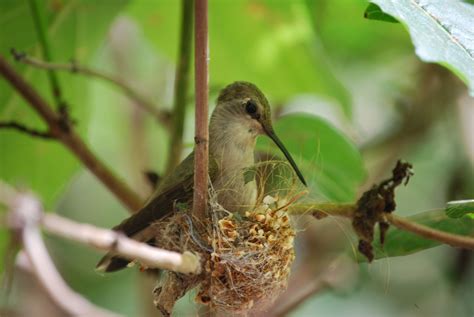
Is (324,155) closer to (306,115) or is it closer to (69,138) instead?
(306,115)

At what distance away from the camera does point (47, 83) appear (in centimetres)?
289

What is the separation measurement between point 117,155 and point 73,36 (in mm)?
1480

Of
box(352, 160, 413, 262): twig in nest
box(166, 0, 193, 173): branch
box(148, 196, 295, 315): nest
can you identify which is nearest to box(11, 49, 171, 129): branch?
box(166, 0, 193, 173): branch

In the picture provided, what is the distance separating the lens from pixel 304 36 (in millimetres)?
2969

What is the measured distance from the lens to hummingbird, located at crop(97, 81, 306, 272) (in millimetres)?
2275

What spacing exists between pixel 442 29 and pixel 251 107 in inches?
41.0

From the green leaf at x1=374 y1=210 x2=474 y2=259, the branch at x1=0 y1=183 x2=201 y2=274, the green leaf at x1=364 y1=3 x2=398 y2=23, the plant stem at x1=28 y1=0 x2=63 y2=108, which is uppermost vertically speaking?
the plant stem at x1=28 y1=0 x2=63 y2=108

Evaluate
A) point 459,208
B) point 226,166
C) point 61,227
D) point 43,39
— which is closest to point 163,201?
point 226,166

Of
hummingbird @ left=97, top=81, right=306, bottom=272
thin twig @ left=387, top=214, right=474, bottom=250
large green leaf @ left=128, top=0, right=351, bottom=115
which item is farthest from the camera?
large green leaf @ left=128, top=0, right=351, bottom=115

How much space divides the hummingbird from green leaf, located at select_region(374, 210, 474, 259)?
0.97 ft

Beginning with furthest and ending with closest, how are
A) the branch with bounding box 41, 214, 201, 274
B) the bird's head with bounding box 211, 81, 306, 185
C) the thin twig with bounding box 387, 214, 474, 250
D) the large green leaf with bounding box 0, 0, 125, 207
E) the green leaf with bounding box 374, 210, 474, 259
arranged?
1. the large green leaf with bounding box 0, 0, 125, 207
2. the bird's head with bounding box 211, 81, 306, 185
3. the green leaf with bounding box 374, 210, 474, 259
4. the thin twig with bounding box 387, 214, 474, 250
5. the branch with bounding box 41, 214, 201, 274

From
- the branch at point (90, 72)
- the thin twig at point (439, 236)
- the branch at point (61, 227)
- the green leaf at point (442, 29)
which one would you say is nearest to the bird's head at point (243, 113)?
the branch at point (90, 72)

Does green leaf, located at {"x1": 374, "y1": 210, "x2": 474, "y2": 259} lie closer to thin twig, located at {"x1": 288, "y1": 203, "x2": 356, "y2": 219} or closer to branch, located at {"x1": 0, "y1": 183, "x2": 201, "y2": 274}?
thin twig, located at {"x1": 288, "y1": 203, "x2": 356, "y2": 219}

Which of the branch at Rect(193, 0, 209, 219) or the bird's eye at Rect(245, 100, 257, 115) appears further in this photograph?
the bird's eye at Rect(245, 100, 257, 115)
